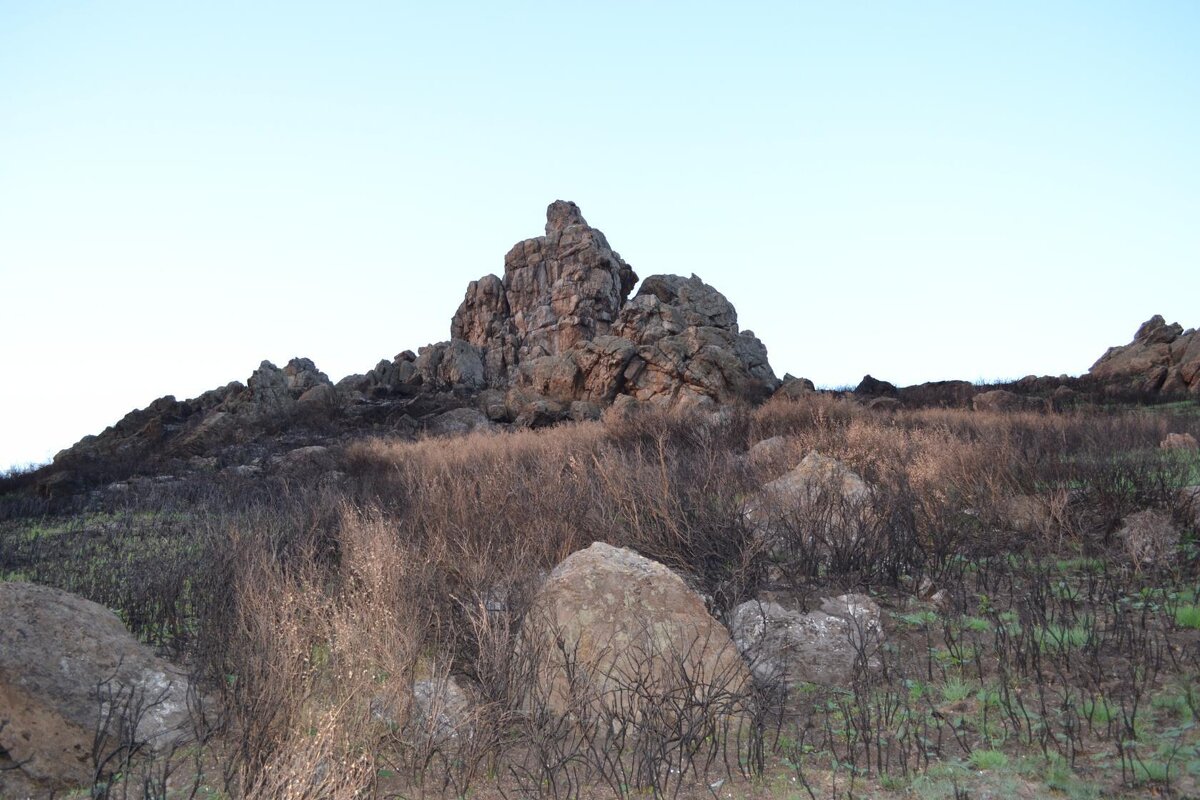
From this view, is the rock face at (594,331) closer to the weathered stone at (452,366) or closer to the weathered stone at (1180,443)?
the weathered stone at (452,366)

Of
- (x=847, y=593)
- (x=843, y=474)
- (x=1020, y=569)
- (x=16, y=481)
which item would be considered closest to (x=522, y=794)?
(x=847, y=593)

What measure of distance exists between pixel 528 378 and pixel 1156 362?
2123cm

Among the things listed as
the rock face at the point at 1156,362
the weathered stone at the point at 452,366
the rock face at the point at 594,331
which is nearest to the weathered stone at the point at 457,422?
the rock face at the point at 594,331

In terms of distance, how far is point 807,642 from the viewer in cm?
651

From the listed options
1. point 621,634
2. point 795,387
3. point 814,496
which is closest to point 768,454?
point 814,496

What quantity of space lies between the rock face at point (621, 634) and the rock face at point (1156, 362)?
25.6 meters

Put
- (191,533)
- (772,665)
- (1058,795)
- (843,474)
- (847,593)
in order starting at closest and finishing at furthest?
(1058,795) → (772,665) → (847,593) → (843,474) → (191,533)

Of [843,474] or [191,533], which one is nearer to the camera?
[843,474]

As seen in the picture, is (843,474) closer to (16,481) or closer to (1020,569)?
(1020,569)

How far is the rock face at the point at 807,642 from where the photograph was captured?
6.29 metres

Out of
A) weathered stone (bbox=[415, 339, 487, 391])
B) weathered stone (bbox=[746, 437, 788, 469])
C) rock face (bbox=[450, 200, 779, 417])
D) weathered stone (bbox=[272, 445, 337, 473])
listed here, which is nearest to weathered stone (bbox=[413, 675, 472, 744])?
weathered stone (bbox=[746, 437, 788, 469])

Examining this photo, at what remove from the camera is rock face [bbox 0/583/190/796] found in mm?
5375

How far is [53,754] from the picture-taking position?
5383 mm

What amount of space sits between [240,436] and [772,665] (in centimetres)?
2592
